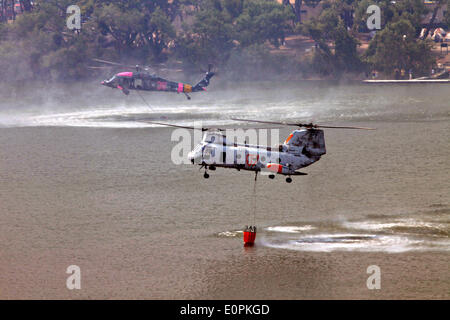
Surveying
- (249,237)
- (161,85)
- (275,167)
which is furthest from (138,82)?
(275,167)

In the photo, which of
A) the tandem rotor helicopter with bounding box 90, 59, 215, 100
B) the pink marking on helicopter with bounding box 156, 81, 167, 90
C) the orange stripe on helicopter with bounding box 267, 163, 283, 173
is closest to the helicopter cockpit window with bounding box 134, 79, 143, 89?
the tandem rotor helicopter with bounding box 90, 59, 215, 100

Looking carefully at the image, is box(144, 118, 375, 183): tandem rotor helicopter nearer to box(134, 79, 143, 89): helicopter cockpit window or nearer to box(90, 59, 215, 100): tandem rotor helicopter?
box(90, 59, 215, 100): tandem rotor helicopter

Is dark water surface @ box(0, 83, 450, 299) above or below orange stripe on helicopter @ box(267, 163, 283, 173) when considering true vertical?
below

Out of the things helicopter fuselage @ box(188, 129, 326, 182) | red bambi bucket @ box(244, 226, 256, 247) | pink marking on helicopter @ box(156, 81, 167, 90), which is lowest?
red bambi bucket @ box(244, 226, 256, 247)

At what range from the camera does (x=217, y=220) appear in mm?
94562

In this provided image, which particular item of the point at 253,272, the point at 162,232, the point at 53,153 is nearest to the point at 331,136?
the point at 53,153

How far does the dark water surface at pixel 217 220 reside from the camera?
75.1 meters

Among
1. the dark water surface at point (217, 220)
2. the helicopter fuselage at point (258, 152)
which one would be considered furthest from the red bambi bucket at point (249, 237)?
the helicopter fuselage at point (258, 152)

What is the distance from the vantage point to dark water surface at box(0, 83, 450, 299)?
246 ft

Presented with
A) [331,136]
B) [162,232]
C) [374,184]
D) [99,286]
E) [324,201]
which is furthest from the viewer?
[331,136]

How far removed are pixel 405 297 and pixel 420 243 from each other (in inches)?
527

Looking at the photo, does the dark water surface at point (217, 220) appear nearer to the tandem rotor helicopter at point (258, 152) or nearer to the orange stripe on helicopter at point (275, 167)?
the tandem rotor helicopter at point (258, 152)
